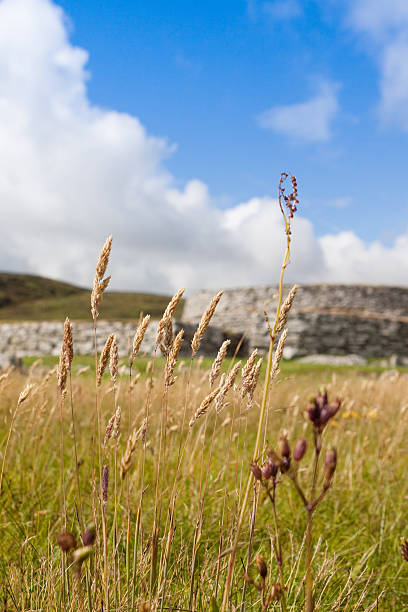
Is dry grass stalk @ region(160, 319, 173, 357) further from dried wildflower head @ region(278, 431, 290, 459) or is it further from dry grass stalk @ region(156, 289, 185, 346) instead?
dried wildflower head @ region(278, 431, 290, 459)

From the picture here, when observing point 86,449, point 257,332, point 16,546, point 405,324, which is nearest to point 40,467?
point 86,449

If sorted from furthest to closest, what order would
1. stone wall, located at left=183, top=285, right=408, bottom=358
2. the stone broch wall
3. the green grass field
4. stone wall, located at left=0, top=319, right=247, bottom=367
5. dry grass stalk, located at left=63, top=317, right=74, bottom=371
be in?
1. stone wall, located at left=183, top=285, right=408, bottom=358
2. the stone broch wall
3. stone wall, located at left=0, top=319, right=247, bottom=367
4. the green grass field
5. dry grass stalk, located at left=63, top=317, right=74, bottom=371

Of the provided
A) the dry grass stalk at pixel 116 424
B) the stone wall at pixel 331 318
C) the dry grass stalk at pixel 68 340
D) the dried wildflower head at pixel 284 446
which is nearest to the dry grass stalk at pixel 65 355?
the dry grass stalk at pixel 68 340

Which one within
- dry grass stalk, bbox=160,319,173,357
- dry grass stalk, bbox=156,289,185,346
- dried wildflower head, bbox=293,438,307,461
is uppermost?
dry grass stalk, bbox=156,289,185,346

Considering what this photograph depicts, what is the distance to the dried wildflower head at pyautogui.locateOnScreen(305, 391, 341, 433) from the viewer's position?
86 centimetres

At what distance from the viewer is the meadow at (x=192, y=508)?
1.29 metres

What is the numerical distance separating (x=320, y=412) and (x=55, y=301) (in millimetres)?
86346

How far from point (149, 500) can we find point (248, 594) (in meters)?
1.34

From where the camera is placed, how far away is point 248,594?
74.8 inches

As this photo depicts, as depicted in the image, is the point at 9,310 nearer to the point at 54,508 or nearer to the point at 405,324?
the point at 405,324

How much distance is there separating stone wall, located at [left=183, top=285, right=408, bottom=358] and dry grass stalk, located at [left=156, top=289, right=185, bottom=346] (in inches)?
720

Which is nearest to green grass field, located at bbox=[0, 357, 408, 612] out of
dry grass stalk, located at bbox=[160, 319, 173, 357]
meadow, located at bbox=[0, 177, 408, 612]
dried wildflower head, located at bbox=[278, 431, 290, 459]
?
meadow, located at bbox=[0, 177, 408, 612]

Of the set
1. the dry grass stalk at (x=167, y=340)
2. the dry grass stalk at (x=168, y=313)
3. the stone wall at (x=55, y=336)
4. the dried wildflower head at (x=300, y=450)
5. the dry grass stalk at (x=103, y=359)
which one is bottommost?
the stone wall at (x=55, y=336)

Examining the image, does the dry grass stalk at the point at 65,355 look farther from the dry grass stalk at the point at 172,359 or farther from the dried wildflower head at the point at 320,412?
the dried wildflower head at the point at 320,412
